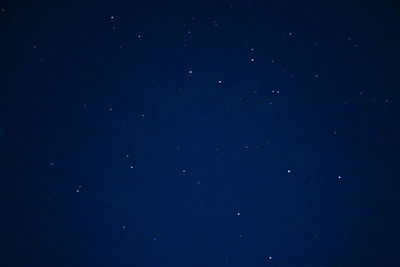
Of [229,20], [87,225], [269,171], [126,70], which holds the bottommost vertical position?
[87,225]

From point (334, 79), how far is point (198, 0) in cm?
34

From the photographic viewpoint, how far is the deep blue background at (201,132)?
0.68 meters

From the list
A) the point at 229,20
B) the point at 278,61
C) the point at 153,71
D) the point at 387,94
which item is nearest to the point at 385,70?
the point at 387,94

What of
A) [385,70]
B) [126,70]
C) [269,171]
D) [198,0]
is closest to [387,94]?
[385,70]

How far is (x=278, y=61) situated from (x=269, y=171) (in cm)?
24

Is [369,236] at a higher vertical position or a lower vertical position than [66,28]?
lower

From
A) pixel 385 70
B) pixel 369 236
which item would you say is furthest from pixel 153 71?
pixel 369 236

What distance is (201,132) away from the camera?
2.31ft

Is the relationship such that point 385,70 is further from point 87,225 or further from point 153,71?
point 87,225

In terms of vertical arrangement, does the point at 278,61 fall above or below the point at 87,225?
above

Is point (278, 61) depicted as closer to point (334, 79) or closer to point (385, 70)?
point (334, 79)

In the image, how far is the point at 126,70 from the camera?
69 cm

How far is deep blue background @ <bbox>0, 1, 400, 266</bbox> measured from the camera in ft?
2.23

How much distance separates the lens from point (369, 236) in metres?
0.73
